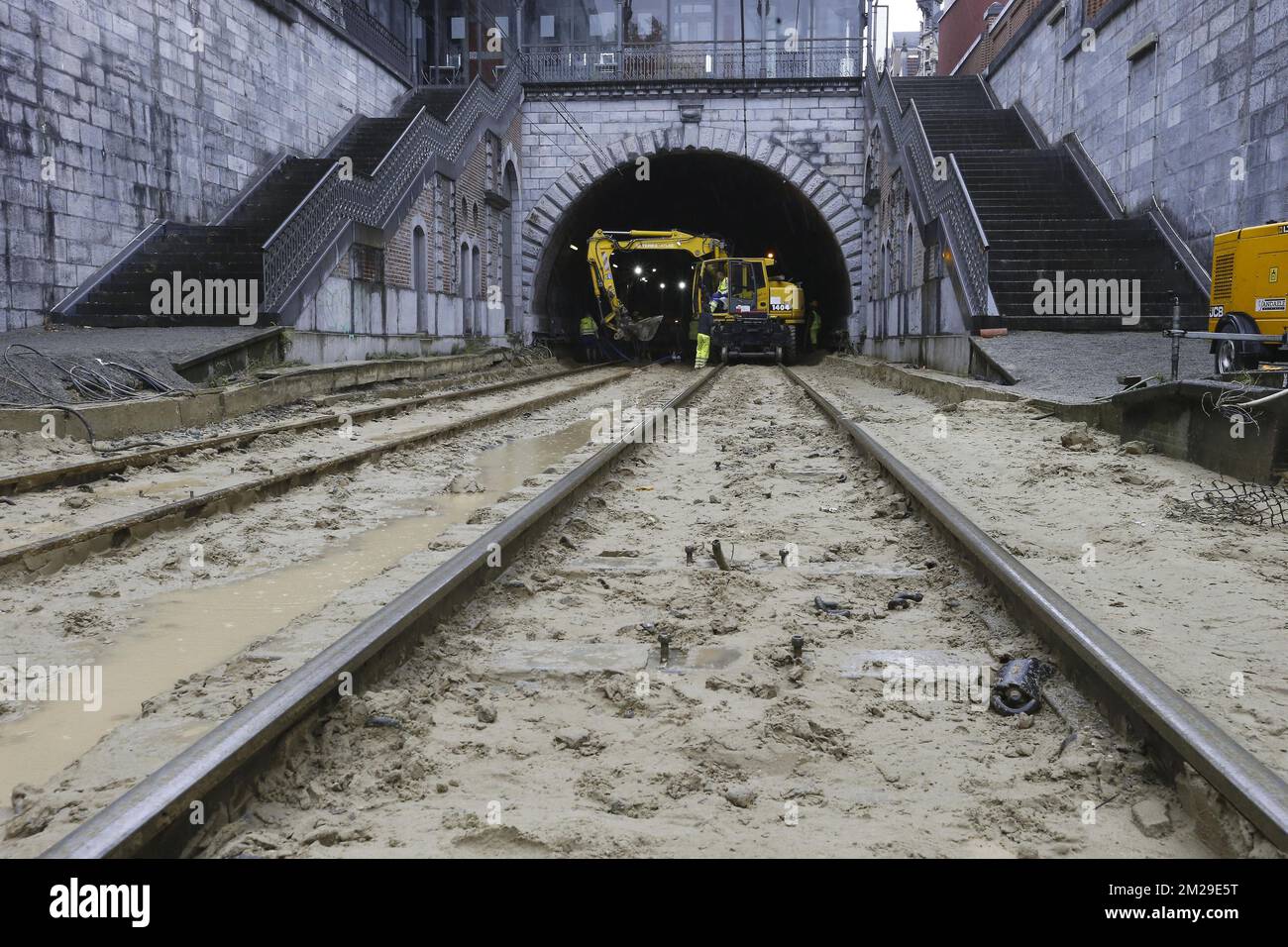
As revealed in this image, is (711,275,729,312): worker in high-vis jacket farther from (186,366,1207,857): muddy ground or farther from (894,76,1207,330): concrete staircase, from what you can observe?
(186,366,1207,857): muddy ground

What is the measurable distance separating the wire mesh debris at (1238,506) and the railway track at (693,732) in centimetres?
194

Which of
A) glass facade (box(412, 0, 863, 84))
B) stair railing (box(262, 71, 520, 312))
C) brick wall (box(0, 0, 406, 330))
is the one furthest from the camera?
glass facade (box(412, 0, 863, 84))

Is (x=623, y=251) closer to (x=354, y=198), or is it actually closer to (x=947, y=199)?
(x=354, y=198)

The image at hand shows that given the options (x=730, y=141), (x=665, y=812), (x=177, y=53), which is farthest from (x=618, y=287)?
(x=665, y=812)

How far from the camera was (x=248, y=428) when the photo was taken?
10742 millimetres

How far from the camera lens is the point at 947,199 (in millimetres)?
19344

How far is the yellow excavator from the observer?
3088cm

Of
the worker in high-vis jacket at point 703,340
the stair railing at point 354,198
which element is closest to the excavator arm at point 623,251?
the worker in high-vis jacket at point 703,340

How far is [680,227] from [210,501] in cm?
4064

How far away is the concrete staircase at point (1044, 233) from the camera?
55.9 feet

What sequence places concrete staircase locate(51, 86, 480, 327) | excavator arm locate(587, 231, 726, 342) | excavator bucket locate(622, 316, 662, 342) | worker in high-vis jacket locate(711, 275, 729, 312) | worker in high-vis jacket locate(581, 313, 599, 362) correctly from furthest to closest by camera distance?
worker in high-vis jacket locate(581, 313, 599, 362)
excavator bucket locate(622, 316, 662, 342)
excavator arm locate(587, 231, 726, 342)
worker in high-vis jacket locate(711, 275, 729, 312)
concrete staircase locate(51, 86, 480, 327)

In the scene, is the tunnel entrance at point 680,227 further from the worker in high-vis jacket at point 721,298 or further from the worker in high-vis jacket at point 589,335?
the worker in high-vis jacket at point 721,298
